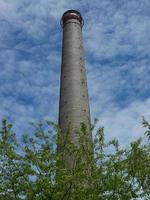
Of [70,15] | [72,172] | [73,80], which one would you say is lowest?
[72,172]

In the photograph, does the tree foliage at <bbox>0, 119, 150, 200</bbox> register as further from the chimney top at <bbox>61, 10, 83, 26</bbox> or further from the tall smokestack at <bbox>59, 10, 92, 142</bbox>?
the chimney top at <bbox>61, 10, 83, 26</bbox>

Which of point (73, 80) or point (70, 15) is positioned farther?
point (70, 15)

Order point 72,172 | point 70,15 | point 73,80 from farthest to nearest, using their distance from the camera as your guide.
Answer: point 70,15, point 73,80, point 72,172

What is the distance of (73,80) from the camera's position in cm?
3153

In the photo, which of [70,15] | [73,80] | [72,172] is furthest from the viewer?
[70,15]

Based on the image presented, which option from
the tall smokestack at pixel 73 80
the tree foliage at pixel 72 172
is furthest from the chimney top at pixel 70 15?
the tree foliage at pixel 72 172

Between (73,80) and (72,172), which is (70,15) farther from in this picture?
(72,172)

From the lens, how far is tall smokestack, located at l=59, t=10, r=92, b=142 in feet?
93.6

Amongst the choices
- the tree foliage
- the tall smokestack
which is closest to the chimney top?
the tall smokestack

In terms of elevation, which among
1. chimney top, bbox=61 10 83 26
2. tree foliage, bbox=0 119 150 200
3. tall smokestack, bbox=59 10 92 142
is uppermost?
chimney top, bbox=61 10 83 26

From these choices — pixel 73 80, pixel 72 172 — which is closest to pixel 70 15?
pixel 73 80

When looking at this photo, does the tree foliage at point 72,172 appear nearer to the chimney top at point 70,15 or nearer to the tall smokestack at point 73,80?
the tall smokestack at point 73,80

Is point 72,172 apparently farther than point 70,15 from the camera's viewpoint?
No

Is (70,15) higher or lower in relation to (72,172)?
higher
